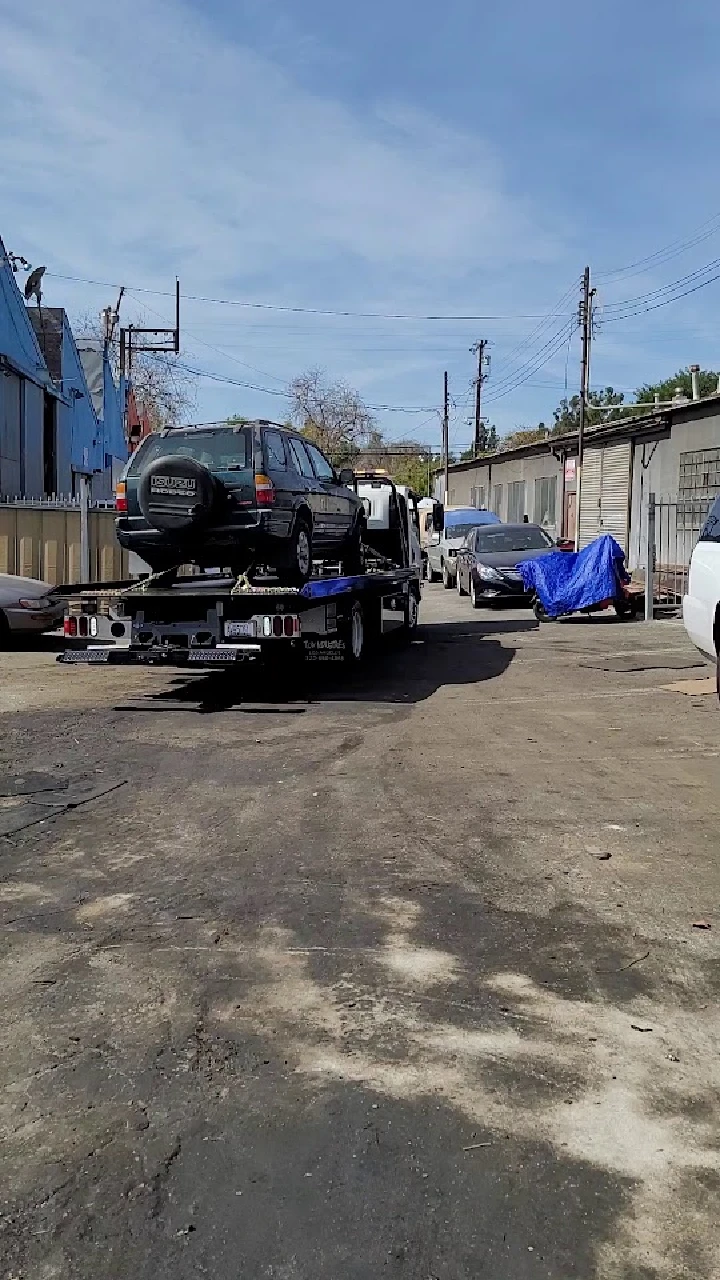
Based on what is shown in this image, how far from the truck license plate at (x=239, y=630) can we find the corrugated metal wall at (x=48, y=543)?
8.02 meters

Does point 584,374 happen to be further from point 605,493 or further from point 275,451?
point 275,451

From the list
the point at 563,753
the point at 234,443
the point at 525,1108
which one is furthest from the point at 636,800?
the point at 234,443

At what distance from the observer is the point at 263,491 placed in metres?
10.7

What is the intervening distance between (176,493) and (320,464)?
3.18 metres

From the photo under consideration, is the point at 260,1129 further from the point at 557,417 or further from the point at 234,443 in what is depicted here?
the point at 557,417

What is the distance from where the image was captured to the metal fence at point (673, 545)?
20.4m

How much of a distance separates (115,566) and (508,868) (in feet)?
45.1

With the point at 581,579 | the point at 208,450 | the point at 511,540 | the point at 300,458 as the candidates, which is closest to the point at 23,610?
the point at 300,458

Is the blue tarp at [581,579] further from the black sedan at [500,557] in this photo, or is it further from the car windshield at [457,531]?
the car windshield at [457,531]

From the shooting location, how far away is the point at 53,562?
17578mm

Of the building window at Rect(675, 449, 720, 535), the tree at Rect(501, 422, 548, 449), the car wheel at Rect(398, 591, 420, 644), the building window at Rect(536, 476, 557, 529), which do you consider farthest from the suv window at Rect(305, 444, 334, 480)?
the tree at Rect(501, 422, 548, 449)

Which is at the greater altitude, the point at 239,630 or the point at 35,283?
the point at 35,283

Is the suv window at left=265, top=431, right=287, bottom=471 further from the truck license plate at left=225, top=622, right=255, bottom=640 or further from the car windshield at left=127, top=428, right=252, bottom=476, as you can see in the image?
the truck license plate at left=225, top=622, right=255, bottom=640

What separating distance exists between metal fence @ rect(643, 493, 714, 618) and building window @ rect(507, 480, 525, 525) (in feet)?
49.2
